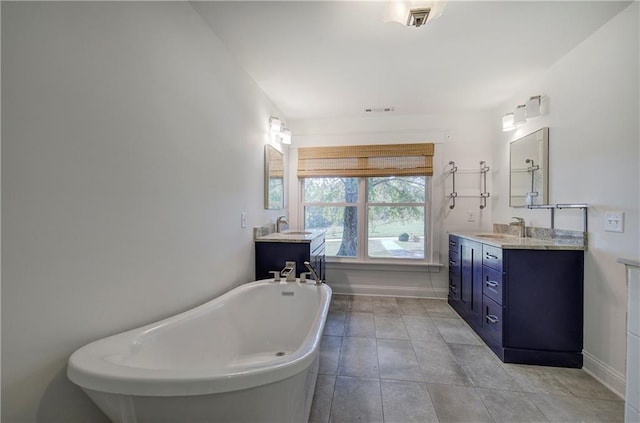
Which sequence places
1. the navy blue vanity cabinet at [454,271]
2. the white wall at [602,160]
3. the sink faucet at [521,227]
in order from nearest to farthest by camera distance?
1. the white wall at [602,160]
2. the sink faucet at [521,227]
3. the navy blue vanity cabinet at [454,271]

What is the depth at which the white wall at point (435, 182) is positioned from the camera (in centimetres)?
330

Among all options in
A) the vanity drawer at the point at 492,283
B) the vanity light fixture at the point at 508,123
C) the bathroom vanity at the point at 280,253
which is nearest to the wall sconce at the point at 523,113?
the vanity light fixture at the point at 508,123

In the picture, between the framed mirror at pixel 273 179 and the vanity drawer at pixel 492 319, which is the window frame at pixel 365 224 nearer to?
the framed mirror at pixel 273 179

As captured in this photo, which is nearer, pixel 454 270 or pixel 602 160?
pixel 602 160

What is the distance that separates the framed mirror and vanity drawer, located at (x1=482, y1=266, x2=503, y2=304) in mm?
2172

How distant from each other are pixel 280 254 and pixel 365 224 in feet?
4.94

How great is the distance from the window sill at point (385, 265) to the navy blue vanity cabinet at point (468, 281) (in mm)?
281

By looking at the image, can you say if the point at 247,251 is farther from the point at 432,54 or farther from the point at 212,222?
the point at 432,54

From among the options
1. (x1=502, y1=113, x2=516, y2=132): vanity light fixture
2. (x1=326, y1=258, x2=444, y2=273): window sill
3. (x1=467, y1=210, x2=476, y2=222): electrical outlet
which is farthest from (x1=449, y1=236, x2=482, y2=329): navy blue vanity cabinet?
(x1=502, y1=113, x2=516, y2=132): vanity light fixture

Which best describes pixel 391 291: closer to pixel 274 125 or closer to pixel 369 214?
pixel 369 214

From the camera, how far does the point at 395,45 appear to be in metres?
1.93

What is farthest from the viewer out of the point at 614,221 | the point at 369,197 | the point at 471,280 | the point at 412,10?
the point at 369,197

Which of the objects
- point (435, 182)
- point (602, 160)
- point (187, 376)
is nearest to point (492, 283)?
point (602, 160)

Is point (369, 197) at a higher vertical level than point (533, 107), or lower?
lower
